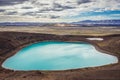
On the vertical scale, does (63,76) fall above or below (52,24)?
above

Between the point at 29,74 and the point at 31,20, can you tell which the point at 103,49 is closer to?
the point at 29,74

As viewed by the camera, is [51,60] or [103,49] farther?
[103,49]

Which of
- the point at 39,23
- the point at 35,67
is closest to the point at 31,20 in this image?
the point at 39,23

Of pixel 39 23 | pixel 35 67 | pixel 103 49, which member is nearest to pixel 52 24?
pixel 39 23

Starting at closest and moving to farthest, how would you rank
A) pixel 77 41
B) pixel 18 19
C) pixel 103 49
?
pixel 103 49
pixel 77 41
pixel 18 19

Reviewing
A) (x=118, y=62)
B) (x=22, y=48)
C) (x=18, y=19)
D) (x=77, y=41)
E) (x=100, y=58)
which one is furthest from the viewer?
(x=18, y=19)

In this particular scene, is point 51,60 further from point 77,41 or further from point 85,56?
point 77,41
